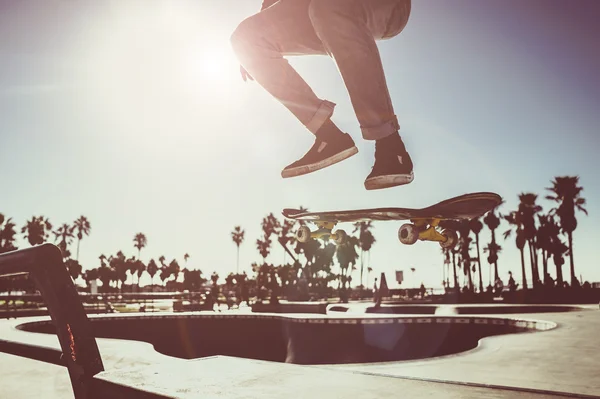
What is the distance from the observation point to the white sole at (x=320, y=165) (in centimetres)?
279

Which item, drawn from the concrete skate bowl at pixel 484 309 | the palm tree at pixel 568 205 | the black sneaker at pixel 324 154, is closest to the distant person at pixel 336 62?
the black sneaker at pixel 324 154

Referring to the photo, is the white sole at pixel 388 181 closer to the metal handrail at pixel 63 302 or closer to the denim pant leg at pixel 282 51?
the denim pant leg at pixel 282 51

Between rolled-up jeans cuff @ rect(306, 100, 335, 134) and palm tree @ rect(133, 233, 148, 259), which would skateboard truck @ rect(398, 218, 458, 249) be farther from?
palm tree @ rect(133, 233, 148, 259)

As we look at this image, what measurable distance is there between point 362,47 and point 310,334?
1428 cm

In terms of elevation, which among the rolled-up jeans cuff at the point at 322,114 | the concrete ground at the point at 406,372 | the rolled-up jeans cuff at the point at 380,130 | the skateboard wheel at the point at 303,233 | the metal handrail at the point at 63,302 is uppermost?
the rolled-up jeans cuff at the point at 322,114

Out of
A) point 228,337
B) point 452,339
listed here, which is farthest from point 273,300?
point 452,339

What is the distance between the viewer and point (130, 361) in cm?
737

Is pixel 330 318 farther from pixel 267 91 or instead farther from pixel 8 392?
pixel 267 91

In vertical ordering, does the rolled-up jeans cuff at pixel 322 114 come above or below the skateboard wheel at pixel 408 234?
above

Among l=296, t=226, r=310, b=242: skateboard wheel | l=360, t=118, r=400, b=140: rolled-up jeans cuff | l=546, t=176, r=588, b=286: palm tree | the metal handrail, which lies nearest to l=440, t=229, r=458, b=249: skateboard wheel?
l=296, t=226, r=310, b=242: skateboard wheel

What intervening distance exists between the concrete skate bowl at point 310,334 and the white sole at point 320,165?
→ 12085 millimetres

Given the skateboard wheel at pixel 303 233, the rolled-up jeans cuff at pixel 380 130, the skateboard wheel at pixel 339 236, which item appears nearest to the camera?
the rolled-up jeans cuff at pixel 380 130

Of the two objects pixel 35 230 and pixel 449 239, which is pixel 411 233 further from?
pixel 35 230

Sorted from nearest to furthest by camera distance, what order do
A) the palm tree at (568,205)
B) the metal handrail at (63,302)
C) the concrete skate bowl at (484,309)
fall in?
1. the metal handrail at (63,302)
2. the concrete skate bowl at (484,309)
3. the palm tree at (568,205)
